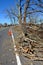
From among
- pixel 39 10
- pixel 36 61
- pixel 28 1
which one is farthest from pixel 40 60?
pixel 28 1

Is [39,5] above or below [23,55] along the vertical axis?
above

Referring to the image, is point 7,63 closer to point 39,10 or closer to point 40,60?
point 40,60

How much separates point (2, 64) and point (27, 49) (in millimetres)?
2773

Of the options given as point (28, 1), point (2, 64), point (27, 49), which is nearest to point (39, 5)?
point (28, 1)

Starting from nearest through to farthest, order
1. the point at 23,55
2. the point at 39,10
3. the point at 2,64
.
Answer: the point at 2,64 < the point at 23,55 < the point at 39,10

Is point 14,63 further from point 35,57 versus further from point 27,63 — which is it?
point 35,57

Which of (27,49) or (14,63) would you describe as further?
(27,49)

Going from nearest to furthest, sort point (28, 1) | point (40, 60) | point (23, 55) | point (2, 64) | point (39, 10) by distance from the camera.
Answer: point (2, 64), point (40, 60), point (23, 55), point (39, 10), point (28, 1)

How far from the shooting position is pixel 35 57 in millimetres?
8766

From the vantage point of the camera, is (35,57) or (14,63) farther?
(35,57)

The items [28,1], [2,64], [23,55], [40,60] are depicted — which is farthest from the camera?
[28,1]

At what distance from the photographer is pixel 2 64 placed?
7.75 m

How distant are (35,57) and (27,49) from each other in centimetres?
153

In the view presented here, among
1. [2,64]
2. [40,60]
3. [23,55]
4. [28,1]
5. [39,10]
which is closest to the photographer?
[2,64]
